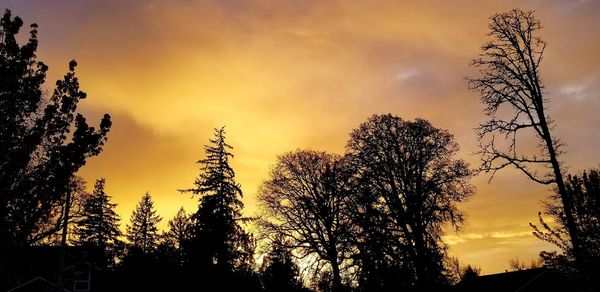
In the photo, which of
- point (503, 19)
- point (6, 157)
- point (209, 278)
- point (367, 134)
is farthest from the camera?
point (367, 134)

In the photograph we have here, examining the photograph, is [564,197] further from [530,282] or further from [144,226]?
[144,226]

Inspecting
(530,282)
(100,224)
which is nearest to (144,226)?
(100,224)

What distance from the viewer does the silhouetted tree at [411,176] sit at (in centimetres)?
2883

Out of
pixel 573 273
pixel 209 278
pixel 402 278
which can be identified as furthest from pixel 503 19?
pixel 209 278

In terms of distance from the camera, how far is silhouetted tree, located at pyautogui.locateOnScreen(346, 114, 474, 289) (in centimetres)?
2883

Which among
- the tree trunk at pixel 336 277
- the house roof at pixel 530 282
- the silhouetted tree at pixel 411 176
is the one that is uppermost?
the silhouetted tree at pixel 411 176

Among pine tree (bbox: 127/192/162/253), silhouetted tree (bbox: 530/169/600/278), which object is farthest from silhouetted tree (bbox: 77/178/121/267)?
silhouetted tree (bbox: 530/169/600/278)

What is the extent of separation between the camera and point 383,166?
3120 centimetres

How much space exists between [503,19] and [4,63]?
57.1 feet

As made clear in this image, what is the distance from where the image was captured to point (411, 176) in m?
30.5

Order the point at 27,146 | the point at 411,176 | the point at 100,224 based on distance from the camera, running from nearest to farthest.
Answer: the point at 27,146, the point at 411,176, the point at 100,224

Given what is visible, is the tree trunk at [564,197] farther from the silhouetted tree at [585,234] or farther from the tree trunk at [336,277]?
the tree trunk at [336,277]

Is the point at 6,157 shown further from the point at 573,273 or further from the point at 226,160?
the point at 226,160

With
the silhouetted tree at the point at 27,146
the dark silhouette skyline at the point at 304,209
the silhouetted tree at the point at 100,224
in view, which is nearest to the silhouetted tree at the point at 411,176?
the dark silhouette skyline at the point at 304,209
